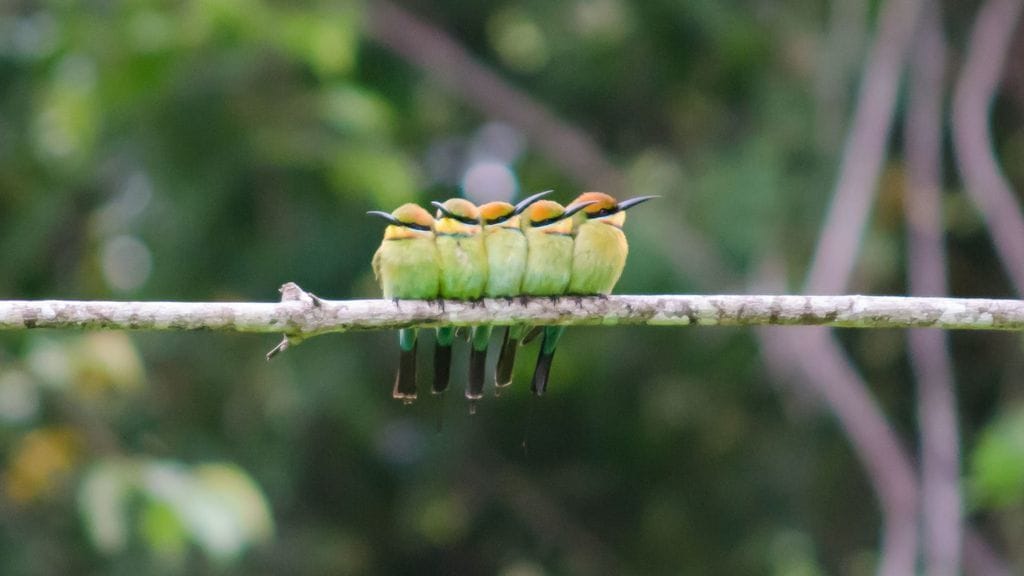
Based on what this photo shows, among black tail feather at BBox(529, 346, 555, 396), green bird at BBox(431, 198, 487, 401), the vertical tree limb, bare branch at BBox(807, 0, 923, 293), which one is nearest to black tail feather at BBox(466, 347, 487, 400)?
green bird at BBox(431, 198, 487, 401)

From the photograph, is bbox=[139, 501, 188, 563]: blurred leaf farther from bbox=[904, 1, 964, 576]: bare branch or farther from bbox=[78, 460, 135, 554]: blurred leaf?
bbox=[904, 1, 964, 576]: bare branch

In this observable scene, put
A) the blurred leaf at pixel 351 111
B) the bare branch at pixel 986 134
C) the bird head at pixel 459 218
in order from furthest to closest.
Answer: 1. the blurred leaf at pixel 351 111
2. the bare branch at pixel 986 134
3. the bird head at pixel 459 218

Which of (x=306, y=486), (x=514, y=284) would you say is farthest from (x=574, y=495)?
(x=514, y=284)

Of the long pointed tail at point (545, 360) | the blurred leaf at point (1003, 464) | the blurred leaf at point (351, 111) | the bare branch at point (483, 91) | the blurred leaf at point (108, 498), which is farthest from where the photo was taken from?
the bare branch at point (483, 91)

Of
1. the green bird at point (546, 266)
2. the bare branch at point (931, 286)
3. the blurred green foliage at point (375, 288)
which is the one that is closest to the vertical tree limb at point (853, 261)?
the bare branch at point (931, 286)

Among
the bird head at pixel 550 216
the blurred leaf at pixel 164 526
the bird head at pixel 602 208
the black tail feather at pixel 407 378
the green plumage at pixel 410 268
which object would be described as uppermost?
the bird head at pixel 602 208

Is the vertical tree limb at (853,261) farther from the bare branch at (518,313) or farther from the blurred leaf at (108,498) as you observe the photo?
the blurred leaf at (108,498)

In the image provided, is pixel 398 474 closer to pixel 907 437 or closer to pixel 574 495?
pixel 574 495
